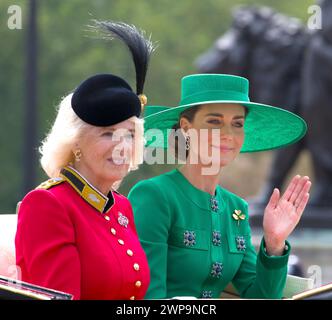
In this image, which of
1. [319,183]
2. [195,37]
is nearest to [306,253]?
[319,183]

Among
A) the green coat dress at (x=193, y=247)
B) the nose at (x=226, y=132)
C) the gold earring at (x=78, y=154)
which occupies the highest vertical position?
the nose at (x=226, y=132)

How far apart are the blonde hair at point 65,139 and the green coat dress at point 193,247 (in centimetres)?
27

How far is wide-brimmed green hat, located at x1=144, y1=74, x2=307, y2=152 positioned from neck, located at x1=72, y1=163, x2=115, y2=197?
398 mm

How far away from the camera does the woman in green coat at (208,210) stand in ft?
11.2

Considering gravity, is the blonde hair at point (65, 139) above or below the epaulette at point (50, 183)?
above

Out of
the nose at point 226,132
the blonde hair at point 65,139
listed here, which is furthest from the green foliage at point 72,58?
the blonde hair at point 65,139

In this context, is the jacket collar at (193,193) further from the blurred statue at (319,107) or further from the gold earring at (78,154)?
the blurred statue at (319,107)

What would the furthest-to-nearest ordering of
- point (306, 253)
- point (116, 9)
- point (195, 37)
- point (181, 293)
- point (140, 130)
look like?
point (195, 37), point (116, 9), point (306, 253), point (181, 293), point (140, 130)

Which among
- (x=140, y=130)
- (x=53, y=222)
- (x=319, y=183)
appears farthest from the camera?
(x=319, y=183)

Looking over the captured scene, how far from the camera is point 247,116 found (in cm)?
369

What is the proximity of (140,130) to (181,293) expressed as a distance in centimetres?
55

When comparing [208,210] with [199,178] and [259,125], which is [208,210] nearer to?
[199,178]

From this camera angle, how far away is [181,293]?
136 inches
